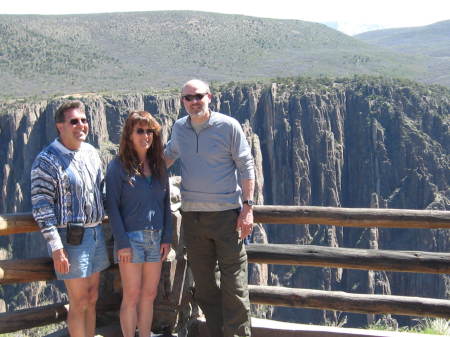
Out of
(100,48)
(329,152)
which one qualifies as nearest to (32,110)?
(329,152)

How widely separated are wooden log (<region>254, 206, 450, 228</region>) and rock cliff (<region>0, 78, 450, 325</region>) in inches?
1381

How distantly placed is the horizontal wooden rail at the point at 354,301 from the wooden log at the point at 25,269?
2.01 metres

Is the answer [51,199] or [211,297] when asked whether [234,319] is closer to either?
[211,297]

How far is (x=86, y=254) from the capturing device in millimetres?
5344

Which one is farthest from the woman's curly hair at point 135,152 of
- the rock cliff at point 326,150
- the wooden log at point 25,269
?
the rock cliff at point 326,150

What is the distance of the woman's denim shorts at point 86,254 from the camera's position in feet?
17.4

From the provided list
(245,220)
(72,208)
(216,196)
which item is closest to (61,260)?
A: (72,208)

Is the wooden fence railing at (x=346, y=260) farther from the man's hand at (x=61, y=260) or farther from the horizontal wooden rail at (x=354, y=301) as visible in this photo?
the man's hand at (x=61, y=260)

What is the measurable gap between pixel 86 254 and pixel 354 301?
2686 millimetres

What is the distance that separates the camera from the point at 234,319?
19.2ft

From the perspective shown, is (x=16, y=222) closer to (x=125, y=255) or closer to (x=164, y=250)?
(x=125, y=255)

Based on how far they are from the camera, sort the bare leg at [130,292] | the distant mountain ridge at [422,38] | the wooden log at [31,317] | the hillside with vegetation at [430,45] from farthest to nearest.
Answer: the distant mountain ridge at [422,38] → the hillside with vegetation at [430,45] → the wooden log at [31,317] → the bare leg at [130,292]

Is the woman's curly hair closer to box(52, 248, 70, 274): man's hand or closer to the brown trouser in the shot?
the brown trouser

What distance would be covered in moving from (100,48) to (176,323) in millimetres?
80563
